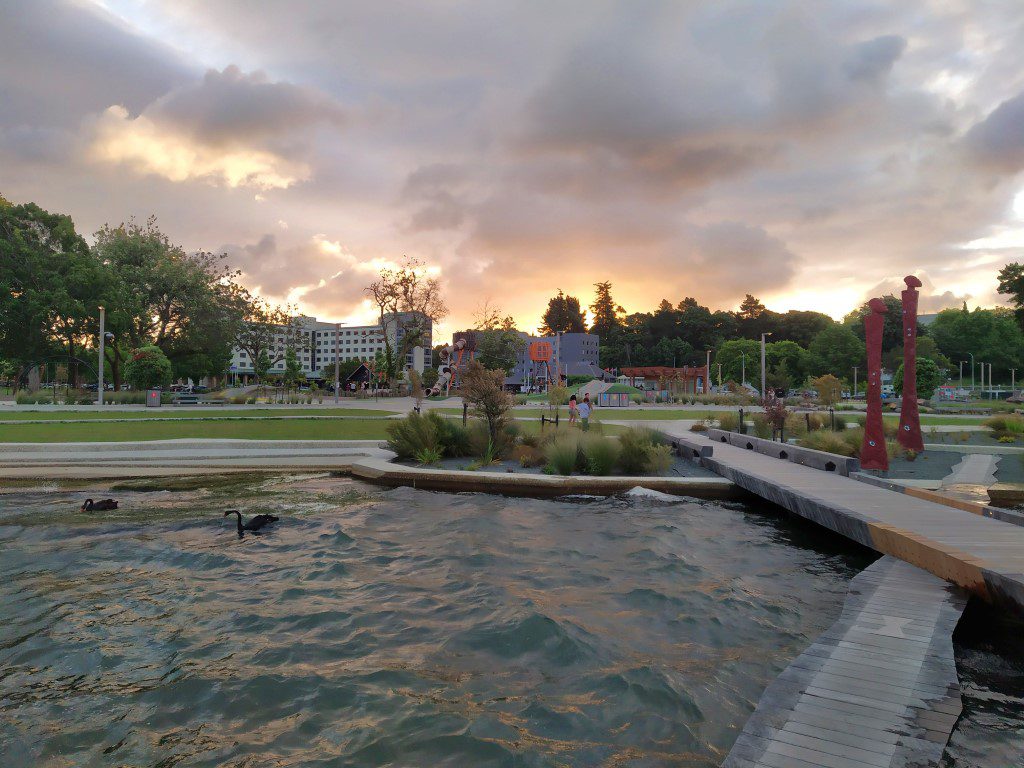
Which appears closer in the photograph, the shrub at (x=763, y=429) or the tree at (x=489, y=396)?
the tree at (x=489, y=396)

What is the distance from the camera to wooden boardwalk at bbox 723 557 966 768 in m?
3.26

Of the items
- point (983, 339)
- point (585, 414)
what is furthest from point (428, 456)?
point (983, 339)

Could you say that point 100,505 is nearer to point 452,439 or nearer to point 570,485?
point 452,439

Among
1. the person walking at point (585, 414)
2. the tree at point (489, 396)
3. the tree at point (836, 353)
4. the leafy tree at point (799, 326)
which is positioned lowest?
the person walking at point (585, 414)

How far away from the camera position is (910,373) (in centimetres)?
1480

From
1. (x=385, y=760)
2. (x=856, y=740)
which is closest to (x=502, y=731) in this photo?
(x=385, y=760)

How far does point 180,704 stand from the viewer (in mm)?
4484

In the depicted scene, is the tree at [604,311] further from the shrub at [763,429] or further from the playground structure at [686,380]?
the shrub at [763,429]

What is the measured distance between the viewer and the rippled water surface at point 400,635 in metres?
4.07

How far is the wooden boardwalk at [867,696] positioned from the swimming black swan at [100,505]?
10459mm

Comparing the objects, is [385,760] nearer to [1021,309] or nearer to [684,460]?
[684,460]

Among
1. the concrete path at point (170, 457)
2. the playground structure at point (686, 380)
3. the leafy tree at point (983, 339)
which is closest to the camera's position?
the concrete path at point (170, 457)

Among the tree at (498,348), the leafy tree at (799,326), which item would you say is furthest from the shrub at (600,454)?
the leafy tree at (799,326)

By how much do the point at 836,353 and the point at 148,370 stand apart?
78.8 metres
